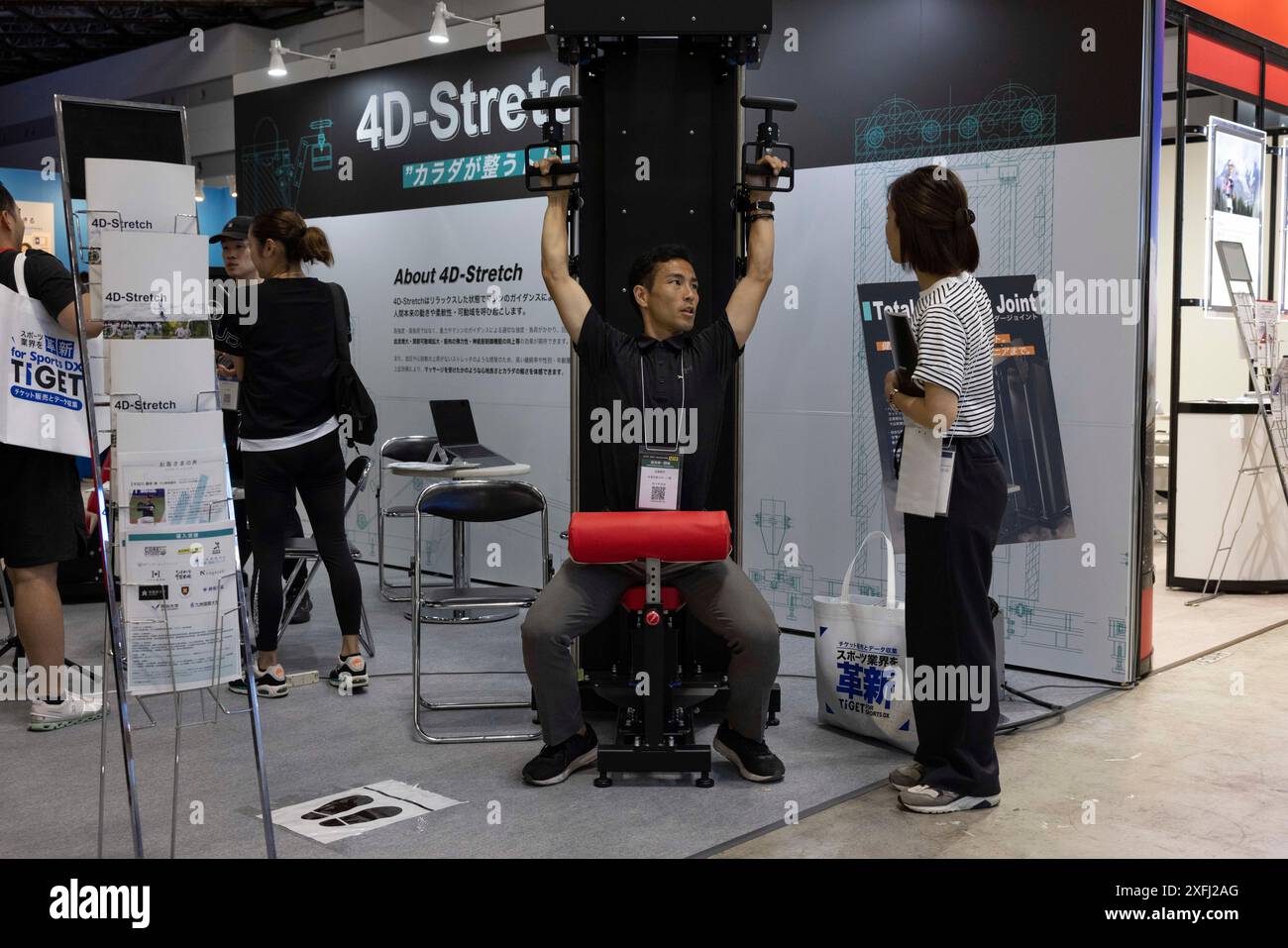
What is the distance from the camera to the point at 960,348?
2.96 metres

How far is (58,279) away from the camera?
357 centimetres

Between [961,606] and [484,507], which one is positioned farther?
[484,507]

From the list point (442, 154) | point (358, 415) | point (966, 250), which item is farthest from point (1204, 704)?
point (442, 154)

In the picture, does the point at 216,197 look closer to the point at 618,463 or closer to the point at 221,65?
the point at 221,65

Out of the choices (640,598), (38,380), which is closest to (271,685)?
(38,380)

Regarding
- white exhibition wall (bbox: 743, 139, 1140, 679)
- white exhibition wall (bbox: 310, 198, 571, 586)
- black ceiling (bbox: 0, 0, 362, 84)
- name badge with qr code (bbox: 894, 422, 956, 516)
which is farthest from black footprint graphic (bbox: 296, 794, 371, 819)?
black ceiling (bbox: 0, 0, 362, 84)

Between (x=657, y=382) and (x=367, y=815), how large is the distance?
1388 mm

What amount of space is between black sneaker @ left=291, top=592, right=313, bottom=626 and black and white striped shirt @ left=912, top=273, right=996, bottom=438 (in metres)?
3.41

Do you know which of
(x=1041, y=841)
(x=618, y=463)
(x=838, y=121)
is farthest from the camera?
(x=838, y=121)

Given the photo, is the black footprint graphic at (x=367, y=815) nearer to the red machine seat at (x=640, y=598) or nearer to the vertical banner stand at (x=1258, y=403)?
the red machine seat at (x=640, y=598)

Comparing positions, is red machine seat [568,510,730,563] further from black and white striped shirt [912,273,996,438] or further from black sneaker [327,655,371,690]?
black sneaker [327,655,371,690]

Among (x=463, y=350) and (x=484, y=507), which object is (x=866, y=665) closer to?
(x=484, y=507)

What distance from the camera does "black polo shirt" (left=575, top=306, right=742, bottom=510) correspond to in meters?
3.36

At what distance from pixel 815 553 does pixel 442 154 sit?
2931mm
